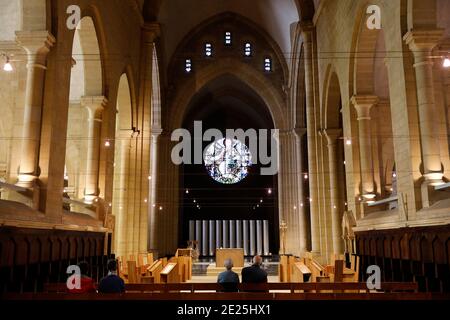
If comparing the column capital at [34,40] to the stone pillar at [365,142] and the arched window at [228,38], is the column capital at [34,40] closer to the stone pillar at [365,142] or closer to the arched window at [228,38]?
the stone pillar at [365,142]

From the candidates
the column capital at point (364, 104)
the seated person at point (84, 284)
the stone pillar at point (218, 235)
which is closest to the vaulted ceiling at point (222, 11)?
the column capital at point (364, 104)

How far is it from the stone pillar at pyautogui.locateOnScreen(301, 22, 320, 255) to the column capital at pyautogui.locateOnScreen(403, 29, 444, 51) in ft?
30.3

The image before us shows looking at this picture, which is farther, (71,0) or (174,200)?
(174,200)

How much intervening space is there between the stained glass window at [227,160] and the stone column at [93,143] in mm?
Answer: 20616

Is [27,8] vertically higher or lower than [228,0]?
lower

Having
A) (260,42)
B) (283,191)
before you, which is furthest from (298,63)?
(283,191)

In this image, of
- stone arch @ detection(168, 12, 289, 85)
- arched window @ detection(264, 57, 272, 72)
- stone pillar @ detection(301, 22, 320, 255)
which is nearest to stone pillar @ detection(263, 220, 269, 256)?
stone arch @ detection(168, 12, 289, 85)

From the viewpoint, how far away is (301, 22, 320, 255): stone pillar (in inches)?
727

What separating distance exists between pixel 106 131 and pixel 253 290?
10043 millimetres

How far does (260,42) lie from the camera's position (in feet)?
92.9

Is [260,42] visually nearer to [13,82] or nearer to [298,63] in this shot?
[298,63]

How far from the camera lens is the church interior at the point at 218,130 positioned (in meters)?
9.31

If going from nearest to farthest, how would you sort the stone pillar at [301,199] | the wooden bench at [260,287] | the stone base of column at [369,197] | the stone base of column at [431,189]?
the wooden bench at [260,287]
the stone base of column at [431,189]
the stone base of column at [369,197]
the stone pillar at [301,199]

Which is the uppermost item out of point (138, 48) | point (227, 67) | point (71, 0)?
point (227, 67)
